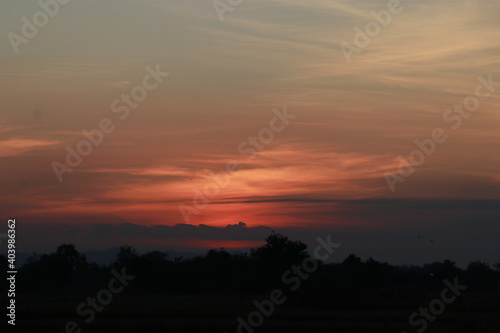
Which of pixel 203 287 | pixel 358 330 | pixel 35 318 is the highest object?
pixel 203 287

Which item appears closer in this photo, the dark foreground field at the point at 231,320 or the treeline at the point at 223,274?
the dark foreground field at the point at 231,320

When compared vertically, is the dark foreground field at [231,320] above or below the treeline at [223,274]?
below

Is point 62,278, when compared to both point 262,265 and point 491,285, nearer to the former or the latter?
point 262,265

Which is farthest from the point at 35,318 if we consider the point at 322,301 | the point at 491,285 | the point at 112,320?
the point at 491,285

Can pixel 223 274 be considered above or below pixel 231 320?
above

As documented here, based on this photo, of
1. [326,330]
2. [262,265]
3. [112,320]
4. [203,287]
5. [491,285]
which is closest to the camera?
[326,330]

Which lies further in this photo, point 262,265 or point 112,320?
point 262,265

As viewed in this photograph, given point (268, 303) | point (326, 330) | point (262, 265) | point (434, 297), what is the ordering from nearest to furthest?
point (326, 330)
point (268, 303)
point (434, 297)
point (262, 265)

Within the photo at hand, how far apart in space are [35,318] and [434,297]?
38.2 metres

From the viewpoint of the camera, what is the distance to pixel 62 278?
95.2 m

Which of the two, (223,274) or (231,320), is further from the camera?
(223,274)

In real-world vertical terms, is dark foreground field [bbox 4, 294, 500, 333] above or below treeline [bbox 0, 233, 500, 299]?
below

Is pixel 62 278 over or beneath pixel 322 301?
over

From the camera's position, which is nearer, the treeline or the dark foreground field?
the dark foreground field
